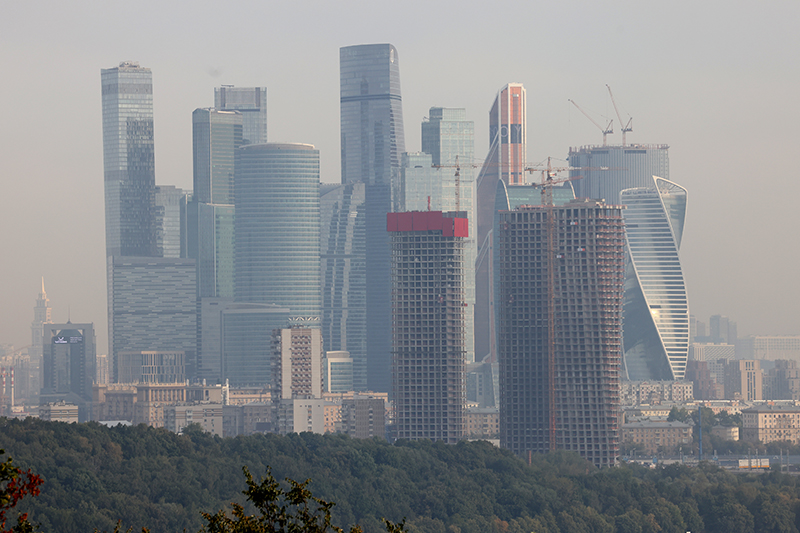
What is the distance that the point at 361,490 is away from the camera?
581 feet

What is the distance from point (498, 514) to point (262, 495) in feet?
464

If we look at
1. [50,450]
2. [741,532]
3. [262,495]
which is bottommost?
[741,532]

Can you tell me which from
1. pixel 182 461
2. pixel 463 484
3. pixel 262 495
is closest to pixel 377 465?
pixel 463 484

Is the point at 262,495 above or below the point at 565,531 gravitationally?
above

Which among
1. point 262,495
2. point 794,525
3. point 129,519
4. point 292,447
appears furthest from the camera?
point 292,447

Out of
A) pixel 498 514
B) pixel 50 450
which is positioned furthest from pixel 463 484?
pixel 50 450

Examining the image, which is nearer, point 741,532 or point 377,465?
point 741,532

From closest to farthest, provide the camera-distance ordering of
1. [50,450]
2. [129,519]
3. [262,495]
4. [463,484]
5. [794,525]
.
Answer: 1. [262,495]
2. [129,519]
3. [50,450]
4. [794,525]
5. [463,484]

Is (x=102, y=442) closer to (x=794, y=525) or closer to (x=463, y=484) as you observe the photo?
(x=463, y=484)

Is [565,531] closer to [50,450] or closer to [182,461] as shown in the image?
[182,461]

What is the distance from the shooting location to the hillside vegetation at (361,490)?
15338 cm

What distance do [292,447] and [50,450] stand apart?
1711 inches

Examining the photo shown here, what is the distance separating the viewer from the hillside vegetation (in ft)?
503

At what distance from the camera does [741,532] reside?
173 metres
